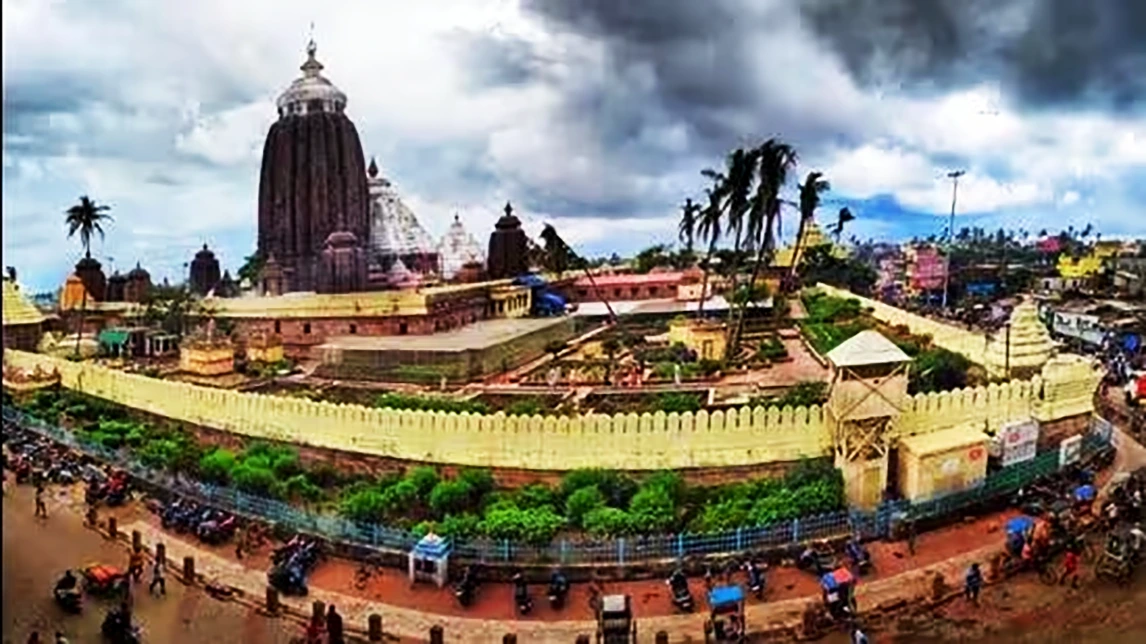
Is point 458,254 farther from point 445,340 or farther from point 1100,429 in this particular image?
point 1100,429

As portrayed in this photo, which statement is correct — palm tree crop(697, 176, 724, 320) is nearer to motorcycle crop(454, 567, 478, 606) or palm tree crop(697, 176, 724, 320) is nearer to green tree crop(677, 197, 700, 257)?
green tree crop(677, 197, 700, 257)

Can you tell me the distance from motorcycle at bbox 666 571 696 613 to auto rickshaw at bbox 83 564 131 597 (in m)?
3.05

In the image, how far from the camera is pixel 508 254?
12.9 meters

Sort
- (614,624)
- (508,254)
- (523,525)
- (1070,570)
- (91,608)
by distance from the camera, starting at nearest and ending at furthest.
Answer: (614,624), (91,608), (523,525), (1070,570), (508,254)

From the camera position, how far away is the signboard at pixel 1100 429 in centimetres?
933

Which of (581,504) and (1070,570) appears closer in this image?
(581,504)

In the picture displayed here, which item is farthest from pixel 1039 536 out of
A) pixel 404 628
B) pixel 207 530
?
pixel 207 530

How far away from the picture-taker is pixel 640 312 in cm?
1169

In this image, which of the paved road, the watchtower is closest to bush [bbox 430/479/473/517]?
the paved road

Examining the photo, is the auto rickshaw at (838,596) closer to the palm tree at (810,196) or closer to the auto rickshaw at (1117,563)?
the auto rickshaw at (1117,563)

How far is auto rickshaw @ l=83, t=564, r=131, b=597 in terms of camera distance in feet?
20.5

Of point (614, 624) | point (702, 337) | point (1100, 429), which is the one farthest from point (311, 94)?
point (1100, 429)

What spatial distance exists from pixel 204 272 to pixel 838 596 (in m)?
5.29

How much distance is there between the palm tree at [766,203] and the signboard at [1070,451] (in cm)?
294
